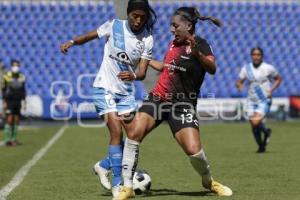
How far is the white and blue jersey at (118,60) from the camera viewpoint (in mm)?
8336

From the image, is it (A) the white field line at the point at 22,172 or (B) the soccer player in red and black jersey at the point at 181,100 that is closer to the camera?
(B) the soccer player in red and black jersey at the point at 181,100

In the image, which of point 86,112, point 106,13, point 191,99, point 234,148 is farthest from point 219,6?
point 191,99

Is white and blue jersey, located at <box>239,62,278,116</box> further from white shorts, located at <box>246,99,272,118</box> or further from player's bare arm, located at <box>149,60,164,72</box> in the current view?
player's bare arm, located at <box>149,60,164,72</box>

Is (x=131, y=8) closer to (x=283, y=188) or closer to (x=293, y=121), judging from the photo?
(x=283, y=188)

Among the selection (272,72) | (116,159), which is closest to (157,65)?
(116,159)

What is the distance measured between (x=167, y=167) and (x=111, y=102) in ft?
13.5

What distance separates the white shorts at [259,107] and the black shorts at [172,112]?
769 cm

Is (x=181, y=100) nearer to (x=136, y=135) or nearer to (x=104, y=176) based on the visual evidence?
(x=136, y=135)

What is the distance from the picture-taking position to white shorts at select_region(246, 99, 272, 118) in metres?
16.0

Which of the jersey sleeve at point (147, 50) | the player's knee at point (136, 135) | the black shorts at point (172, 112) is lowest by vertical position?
the player's knee at point (136, 135)

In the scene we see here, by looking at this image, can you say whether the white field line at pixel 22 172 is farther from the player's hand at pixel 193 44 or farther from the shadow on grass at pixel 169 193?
the player's hand at pixel 193 44

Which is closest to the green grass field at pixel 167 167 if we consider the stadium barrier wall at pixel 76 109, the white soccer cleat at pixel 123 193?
the white soccer cleat at pixel 123 193

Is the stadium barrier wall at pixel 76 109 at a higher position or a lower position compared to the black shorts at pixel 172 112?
lower

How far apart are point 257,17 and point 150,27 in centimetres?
2533
